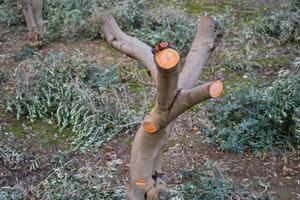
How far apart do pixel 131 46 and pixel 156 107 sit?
2.09 ft

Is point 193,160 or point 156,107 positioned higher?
point 156,107

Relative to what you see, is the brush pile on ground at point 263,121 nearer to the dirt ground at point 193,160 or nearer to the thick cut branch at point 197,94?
the dirt ground at point 193,160

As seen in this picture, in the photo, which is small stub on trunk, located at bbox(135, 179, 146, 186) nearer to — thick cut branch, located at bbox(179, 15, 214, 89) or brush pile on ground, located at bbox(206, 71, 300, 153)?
thick cut branch, located at bbox(179, 15, 214, 89)

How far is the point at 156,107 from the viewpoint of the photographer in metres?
2.50

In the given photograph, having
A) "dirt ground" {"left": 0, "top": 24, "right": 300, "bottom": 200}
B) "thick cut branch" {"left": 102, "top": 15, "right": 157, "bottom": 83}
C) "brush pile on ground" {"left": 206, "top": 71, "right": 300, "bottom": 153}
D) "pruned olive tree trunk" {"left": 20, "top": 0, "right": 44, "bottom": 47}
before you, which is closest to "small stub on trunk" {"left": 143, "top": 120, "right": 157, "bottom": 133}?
"thick cut branch" {"left": 102, "top": 15, "right": 157, "bottom": 83}

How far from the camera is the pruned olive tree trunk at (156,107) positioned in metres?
2.41

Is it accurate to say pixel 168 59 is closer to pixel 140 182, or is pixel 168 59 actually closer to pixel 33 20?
pixel 140 182

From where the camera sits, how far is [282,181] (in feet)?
13.0

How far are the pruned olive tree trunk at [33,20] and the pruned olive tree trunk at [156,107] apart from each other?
3.30m

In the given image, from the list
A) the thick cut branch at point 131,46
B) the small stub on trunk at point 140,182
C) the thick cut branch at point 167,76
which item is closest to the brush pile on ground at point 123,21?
the thick cut branch at point 131,46

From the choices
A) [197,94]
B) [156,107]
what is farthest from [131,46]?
[197,94]

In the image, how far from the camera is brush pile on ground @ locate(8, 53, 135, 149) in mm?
4566

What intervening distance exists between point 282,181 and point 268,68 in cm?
210

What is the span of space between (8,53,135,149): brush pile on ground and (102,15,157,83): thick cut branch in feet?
5.00
